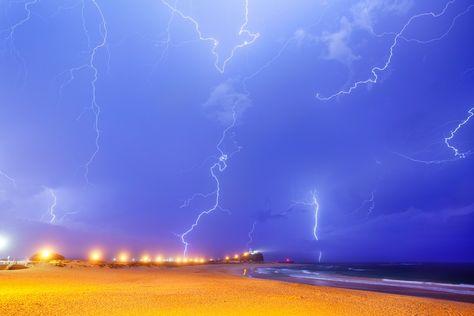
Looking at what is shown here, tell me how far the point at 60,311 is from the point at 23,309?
2.59 feet

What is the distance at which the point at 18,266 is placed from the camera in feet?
76.1

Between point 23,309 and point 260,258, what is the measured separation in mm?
104985

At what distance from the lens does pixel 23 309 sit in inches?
291

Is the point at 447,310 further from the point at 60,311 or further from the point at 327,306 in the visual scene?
the point at 60,311

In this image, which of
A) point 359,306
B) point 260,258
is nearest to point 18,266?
point 359,306

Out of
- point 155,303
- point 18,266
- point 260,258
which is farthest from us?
point 260,258

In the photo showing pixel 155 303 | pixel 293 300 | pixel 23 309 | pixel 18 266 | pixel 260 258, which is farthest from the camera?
pixel 260 258

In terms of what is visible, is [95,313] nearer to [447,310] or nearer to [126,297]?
[126,297]

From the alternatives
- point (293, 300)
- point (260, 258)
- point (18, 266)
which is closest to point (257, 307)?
point (293, 300)

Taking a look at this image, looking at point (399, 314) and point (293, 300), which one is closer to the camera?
point (399, 314)

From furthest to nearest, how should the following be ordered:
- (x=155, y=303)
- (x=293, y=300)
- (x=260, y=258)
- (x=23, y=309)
Result: (x=260, y=258), (x=293, y=300), (x=155, y=303), (x=23, y=309)

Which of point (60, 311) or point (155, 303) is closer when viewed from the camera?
point (60, 311)

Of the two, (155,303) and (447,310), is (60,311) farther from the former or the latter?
(447,310)

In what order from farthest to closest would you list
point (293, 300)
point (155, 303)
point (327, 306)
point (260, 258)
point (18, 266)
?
point (260, 258) → point (18, 266) → point (293, 300) → point (327, 306) → point (155, 303)
